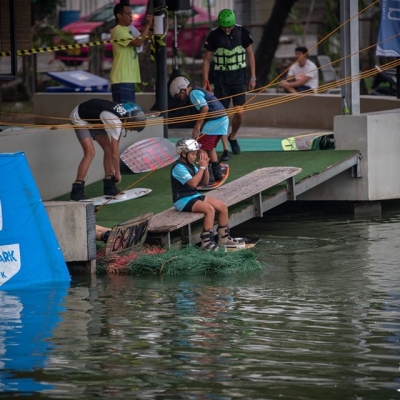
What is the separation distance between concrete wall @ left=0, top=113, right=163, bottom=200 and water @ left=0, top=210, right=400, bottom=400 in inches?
128

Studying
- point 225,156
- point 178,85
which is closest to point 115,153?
point 178,85

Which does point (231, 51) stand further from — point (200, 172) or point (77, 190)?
point (200, 172)

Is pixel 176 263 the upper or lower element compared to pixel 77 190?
lower

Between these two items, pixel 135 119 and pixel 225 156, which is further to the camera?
pixel 225 156

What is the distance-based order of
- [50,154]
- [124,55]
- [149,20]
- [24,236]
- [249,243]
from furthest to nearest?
[149,20]
[124,55]
[50,154]
[249,243]
[24,236]

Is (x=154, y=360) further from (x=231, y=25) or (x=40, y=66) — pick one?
(x=40, y=66)

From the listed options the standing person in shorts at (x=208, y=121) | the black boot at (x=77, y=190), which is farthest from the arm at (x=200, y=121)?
the black boot at (x=77, y=190)

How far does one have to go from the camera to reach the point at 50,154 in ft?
49.4

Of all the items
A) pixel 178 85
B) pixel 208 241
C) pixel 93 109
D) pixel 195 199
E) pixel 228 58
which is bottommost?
pixel 208 241

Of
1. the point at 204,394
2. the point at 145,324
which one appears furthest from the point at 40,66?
the point at 204,394

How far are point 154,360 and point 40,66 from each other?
74.2 feet

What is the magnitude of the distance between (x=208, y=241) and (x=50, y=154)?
3.24 m

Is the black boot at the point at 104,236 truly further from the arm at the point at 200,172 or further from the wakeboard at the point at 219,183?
the wakeboard at the point at 219,183

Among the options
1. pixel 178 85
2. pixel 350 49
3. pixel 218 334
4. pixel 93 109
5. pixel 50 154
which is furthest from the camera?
pixel 350 49
